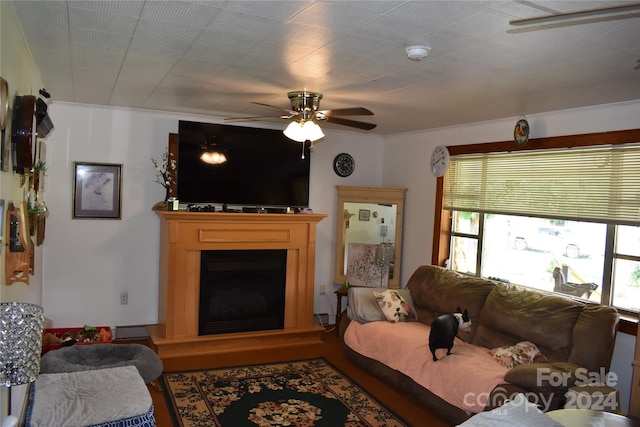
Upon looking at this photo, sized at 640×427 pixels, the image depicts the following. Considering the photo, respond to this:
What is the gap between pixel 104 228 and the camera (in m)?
5.07

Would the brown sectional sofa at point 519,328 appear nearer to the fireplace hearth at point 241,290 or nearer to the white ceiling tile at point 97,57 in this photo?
the fireplace hearth at point 241,290

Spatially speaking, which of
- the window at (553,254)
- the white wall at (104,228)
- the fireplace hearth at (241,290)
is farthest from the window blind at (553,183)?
the white wall at (104,228)

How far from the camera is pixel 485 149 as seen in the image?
4891mm

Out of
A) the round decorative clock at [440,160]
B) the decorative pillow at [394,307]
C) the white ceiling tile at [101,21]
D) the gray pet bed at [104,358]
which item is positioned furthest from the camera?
the round decorative clock at [440,160]

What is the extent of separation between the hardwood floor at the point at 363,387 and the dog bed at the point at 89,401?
2.10ft

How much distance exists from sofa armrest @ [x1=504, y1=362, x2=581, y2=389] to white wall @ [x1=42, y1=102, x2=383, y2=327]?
3.76 m

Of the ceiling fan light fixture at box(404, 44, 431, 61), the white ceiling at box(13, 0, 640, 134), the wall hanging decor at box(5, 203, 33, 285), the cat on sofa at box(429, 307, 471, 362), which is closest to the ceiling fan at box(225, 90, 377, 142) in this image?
the white ceiling at box(13, 0, 640, 134)

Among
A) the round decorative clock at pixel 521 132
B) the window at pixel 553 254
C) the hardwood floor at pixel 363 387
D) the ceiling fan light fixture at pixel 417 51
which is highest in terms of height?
the ceiling fan light fixture at pixel 417 51

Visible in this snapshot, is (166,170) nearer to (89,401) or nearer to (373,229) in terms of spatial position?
(373,229)

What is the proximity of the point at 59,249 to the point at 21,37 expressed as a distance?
279 cm

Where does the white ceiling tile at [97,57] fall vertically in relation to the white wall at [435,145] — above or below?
above

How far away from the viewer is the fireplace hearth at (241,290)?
505 cm

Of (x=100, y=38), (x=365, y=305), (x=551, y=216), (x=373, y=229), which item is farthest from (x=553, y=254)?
(x=100, y=38)

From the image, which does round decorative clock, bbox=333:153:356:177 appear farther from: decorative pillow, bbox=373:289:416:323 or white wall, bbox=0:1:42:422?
white wall, bbox=0:1:42:422
